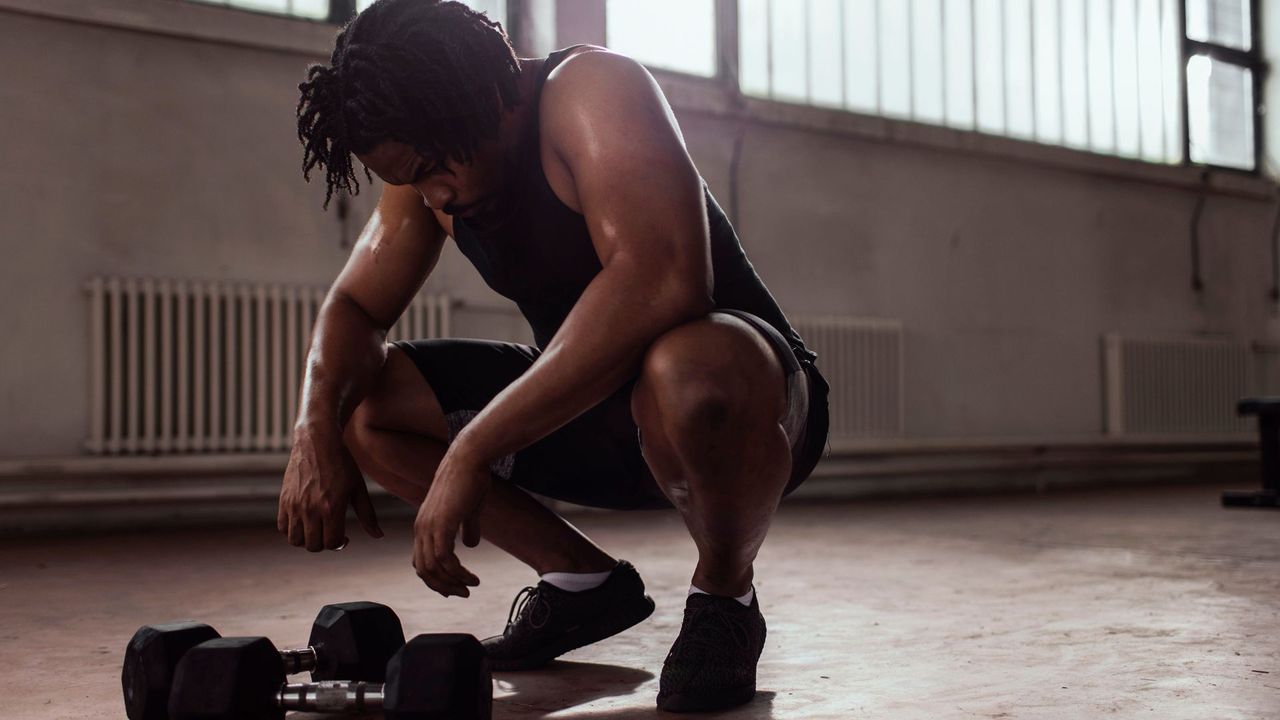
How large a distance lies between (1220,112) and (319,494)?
19.2 ft

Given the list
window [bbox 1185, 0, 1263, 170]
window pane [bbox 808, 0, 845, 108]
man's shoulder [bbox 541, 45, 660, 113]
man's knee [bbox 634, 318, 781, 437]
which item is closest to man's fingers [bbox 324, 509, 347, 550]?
man's knee [bbox 634, 318, 781, 437]

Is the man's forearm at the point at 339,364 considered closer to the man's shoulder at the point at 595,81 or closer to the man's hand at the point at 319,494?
the man's hand at the point at 319,494

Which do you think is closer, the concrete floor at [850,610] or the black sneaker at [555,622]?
the concrete floor at [850,610]

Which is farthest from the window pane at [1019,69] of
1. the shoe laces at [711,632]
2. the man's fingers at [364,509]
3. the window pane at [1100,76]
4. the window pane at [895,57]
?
the man's fingers at [364,509]

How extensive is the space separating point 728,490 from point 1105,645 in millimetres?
610

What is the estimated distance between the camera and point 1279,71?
231 inches

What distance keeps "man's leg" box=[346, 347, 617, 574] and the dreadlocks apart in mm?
318

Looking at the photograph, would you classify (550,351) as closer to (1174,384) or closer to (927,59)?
(927,59)

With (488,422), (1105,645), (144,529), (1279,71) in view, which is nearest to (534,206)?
(488,422)

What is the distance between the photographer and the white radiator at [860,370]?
4.34 metres

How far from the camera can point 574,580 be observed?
53.4 inches

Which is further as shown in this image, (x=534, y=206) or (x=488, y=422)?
(x=534, y=206)

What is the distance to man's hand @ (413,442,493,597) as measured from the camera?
97 centimetres

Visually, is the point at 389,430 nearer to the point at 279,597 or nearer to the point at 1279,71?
the point at 279,597
